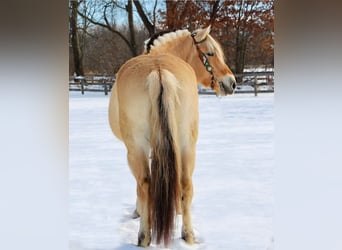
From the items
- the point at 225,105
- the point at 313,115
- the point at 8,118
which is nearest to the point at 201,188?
the point at 225,105

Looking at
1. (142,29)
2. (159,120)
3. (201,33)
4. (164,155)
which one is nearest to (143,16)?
(142,29)

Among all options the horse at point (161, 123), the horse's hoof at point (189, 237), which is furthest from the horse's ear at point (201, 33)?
the horse's hoof at point (189, 237)

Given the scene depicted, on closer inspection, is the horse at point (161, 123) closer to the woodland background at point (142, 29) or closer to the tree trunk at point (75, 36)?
the woodland background at point (142, 29)

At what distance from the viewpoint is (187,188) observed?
142 inches

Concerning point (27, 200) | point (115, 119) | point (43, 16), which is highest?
point (43, 16)

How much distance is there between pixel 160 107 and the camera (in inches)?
140

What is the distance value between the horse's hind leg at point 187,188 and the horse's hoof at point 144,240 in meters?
0.22

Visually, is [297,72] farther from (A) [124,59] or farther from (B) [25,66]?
(B) [25,66]

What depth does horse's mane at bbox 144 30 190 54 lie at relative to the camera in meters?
3.62

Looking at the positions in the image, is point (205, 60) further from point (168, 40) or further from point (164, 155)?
point (164, 155)

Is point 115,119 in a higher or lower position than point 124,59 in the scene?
lower

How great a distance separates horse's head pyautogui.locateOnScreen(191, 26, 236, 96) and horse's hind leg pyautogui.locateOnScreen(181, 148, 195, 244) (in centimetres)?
A: 45

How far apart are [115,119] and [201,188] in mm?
702

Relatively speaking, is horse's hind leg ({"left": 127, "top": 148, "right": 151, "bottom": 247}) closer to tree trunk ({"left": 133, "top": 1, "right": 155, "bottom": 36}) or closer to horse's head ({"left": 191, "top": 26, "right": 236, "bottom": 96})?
horse's head ({"left": 191, "top": 26, "right": 236, "bottom": 96})
